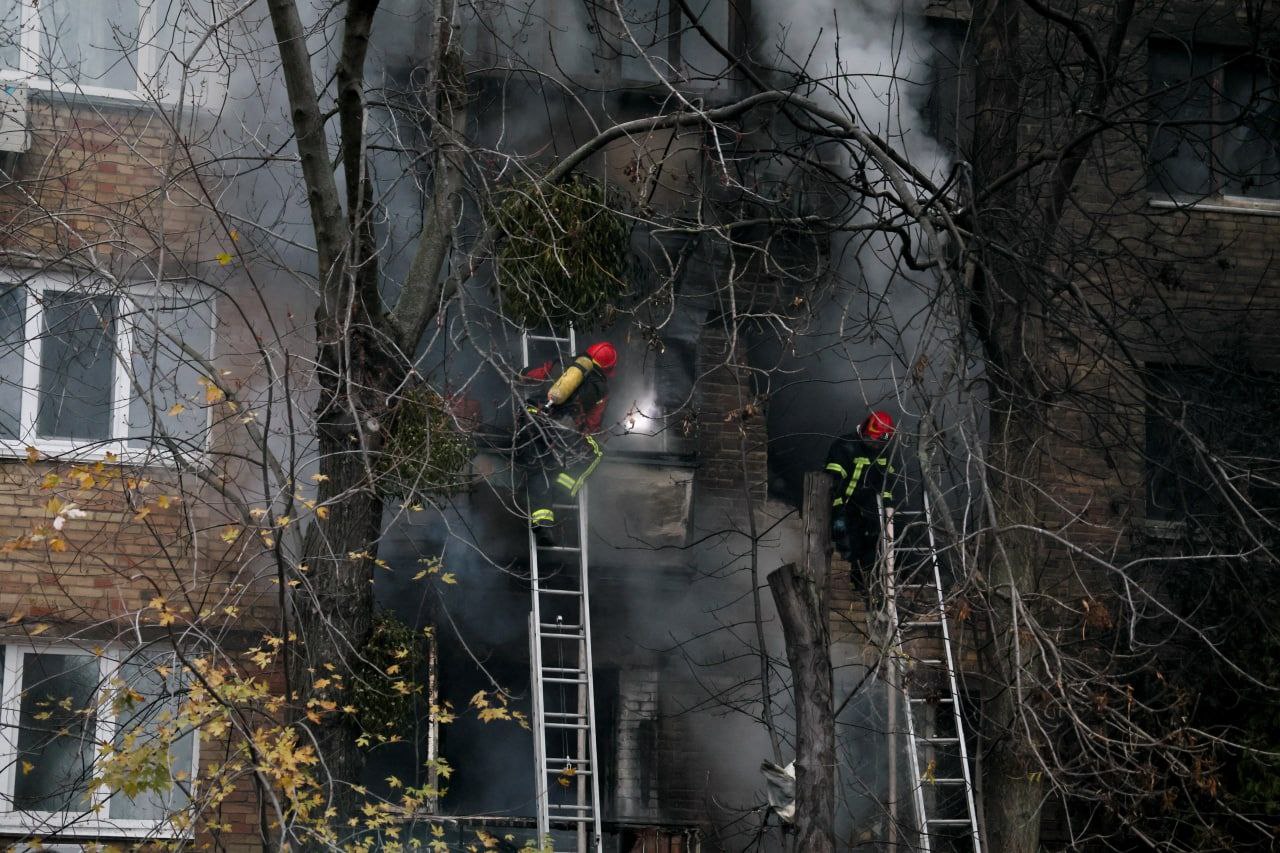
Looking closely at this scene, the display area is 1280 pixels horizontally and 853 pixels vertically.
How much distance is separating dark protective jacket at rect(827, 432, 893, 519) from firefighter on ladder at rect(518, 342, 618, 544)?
5.80 ft

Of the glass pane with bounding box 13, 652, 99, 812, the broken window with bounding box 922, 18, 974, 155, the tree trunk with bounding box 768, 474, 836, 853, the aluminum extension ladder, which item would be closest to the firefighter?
the aluminum extension ladder

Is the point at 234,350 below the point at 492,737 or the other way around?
the other way around

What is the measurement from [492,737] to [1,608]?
3.48 m

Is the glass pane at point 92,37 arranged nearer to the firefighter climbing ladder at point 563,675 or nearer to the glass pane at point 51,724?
the firefighter climbing ladder at point 563,675

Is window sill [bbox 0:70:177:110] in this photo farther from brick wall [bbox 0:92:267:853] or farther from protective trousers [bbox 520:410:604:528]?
protective trousers [bbox 520:410:604:528]

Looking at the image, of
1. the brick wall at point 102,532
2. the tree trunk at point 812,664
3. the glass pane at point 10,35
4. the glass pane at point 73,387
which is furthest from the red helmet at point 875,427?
the glass pane at point 10,35

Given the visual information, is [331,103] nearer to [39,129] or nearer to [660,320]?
[39,129]

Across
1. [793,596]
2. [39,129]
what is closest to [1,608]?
[39,129]

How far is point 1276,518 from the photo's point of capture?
37.2ft

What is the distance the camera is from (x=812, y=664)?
8.32 m

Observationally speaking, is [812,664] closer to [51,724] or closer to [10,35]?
[51,724]

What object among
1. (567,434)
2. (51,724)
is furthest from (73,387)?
(567,434)

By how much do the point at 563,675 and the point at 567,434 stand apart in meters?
2.28

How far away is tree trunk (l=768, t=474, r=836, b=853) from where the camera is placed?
8188mm
